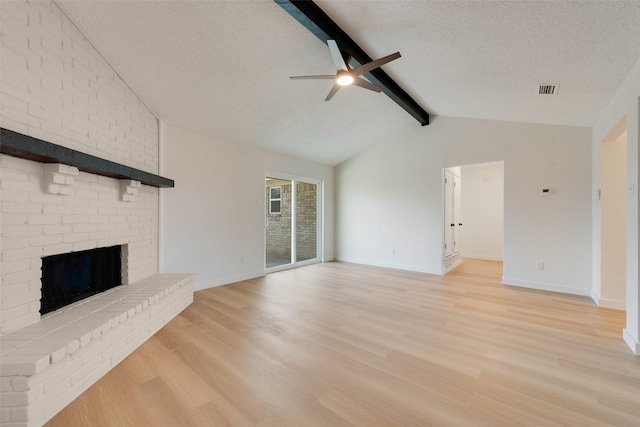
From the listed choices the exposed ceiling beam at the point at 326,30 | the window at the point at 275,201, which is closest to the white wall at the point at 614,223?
the exposed ceiling beam at the point at 326,30

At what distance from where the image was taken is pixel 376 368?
1.93 meters

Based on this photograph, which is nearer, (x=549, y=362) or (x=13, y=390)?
(x=13, y=390)

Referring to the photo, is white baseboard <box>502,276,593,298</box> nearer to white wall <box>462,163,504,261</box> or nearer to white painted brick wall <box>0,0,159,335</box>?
white wall <box>462,163,504,261</box>

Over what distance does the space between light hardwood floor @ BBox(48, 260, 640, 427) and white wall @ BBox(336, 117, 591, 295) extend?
0.99 meters

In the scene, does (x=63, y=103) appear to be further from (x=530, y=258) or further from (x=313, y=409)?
(x=530, y=258)

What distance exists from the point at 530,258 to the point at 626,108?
2.43 m

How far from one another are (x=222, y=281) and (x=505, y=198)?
4.97m

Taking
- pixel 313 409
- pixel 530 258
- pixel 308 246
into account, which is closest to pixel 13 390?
pixel 313 409

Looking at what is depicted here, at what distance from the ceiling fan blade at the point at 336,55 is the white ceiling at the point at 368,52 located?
374 mm

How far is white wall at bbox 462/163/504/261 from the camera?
654cm

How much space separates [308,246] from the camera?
20.6ft

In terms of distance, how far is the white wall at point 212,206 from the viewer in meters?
3.69

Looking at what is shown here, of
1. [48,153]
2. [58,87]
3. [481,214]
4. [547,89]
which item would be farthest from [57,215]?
[481,214]

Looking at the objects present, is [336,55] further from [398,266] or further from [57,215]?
[398,266]
